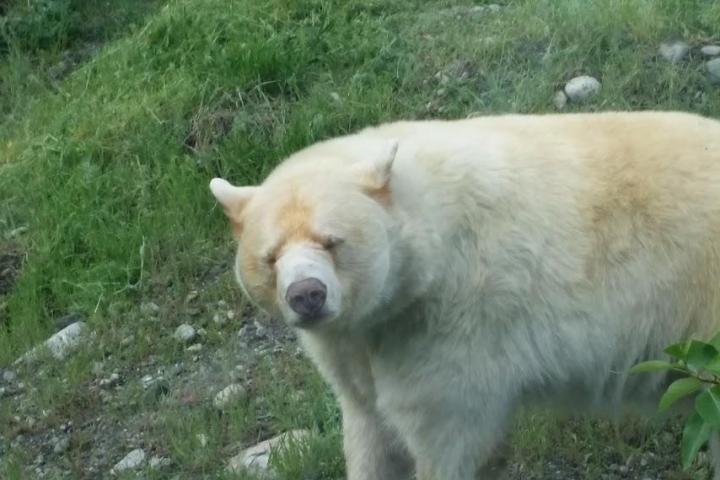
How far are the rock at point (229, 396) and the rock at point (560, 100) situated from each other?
7.32 feet

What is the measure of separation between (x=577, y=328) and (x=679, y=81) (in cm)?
298

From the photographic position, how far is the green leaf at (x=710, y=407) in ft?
10.5

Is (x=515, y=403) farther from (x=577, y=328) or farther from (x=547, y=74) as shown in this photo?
(x=547, y=74)

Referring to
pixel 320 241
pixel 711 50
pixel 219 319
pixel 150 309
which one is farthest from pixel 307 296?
pixel 711 50

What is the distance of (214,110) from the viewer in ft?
25.0

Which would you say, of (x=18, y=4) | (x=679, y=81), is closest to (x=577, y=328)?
(x=679, y=81)

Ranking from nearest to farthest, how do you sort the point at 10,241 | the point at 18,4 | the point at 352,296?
1. the point at 352,296
2. the point at 10,241
3. the point at 18,4

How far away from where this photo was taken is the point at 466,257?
4262 millimetres

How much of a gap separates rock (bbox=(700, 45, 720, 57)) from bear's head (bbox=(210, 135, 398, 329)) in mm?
3496

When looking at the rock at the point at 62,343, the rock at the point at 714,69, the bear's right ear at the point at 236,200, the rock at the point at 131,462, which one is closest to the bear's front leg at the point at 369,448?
the bear's right ear at the point at 236,200

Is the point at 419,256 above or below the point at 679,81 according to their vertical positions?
above

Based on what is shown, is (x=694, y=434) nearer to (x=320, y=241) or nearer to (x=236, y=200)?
(x=320, y=241)

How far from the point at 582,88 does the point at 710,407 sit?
4.04 meters

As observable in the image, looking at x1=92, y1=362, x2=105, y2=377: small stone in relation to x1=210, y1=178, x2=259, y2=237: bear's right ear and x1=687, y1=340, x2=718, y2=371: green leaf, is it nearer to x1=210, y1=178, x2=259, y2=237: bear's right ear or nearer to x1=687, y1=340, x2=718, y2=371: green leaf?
x1=210, y1=178, x2=259, y2=237: bear's right ear
